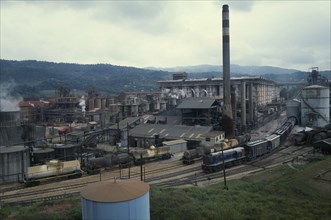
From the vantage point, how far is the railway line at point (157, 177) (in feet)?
95.2

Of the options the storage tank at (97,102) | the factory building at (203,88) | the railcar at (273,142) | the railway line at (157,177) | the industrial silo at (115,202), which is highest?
the factory building at (203,88)

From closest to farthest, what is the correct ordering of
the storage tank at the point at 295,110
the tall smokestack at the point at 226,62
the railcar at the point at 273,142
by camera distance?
the railcar at the point at 273,142, the tall smokestack at the point at 226,62, the storage tank at the point at 295,110

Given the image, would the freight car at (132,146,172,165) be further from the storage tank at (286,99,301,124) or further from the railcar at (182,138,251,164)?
the storage tank at (286,99,301,124)

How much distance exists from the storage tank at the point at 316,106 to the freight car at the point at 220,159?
29506mm

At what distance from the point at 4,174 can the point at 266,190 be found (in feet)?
96.7

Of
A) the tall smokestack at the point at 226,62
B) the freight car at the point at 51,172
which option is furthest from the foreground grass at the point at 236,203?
the tall smokestack at the point at 226,62

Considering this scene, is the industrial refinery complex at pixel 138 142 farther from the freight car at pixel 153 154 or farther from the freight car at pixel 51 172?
the freight car at pixel 153 154

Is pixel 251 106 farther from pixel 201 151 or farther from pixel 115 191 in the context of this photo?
pixel 115 191

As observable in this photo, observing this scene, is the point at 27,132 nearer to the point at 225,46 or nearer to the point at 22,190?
the point at 22,190

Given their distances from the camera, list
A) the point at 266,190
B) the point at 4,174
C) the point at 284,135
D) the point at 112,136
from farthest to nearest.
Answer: the point at 112,136 → the point at 284,135 → the point at 4,174 → the point at 266,190

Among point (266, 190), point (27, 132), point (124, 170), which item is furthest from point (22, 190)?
point (266, 190)

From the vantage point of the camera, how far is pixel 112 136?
58.2 meters

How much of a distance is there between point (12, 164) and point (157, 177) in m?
17.8

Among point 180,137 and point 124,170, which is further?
point 180,137
